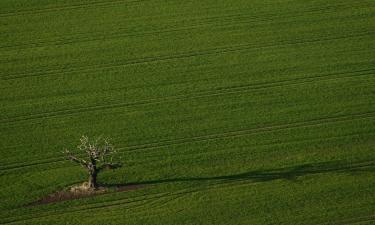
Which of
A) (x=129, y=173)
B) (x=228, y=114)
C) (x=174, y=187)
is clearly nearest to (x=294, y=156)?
(x=228, y=114)

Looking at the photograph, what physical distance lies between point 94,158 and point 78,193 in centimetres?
248

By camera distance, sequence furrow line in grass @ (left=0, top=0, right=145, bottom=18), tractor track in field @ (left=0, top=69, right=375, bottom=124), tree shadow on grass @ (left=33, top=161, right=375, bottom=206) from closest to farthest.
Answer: tree shadow on grass @ (left=33, top=161, right=375, bottom=206) → tractor track in field @ (left=0, top=69, right=375, bottom=124) → furrow line in grass @ (left=0, top=0, right=145, bottom=18)

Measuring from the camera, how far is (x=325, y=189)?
100ft

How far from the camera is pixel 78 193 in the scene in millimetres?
30156

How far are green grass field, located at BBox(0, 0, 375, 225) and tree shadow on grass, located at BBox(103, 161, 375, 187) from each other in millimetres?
69

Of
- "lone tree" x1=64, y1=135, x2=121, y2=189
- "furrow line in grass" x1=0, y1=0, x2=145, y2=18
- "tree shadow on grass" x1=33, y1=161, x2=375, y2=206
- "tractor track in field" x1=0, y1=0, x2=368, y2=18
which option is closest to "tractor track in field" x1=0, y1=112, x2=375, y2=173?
"lone tree" x1=64, y1=135, x2=121, y2=189

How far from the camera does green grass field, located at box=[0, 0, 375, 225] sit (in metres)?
29.9

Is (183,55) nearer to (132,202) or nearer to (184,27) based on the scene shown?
(184,27)

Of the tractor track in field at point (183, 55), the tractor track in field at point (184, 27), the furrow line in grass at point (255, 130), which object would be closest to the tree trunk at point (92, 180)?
the furrow line in grass at point (255, 130)

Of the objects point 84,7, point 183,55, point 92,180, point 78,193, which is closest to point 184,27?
point 183,55

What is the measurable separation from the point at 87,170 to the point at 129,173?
2326mm

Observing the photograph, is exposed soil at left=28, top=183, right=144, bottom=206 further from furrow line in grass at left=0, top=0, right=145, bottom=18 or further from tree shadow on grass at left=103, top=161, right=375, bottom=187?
furrow line in grass at left=0, top=0, right=145, bottom=18

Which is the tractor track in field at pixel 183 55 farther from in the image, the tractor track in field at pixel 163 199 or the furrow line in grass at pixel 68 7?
the tractor track in field at pixel 163 199

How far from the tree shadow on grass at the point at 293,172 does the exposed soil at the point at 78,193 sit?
280 mm
